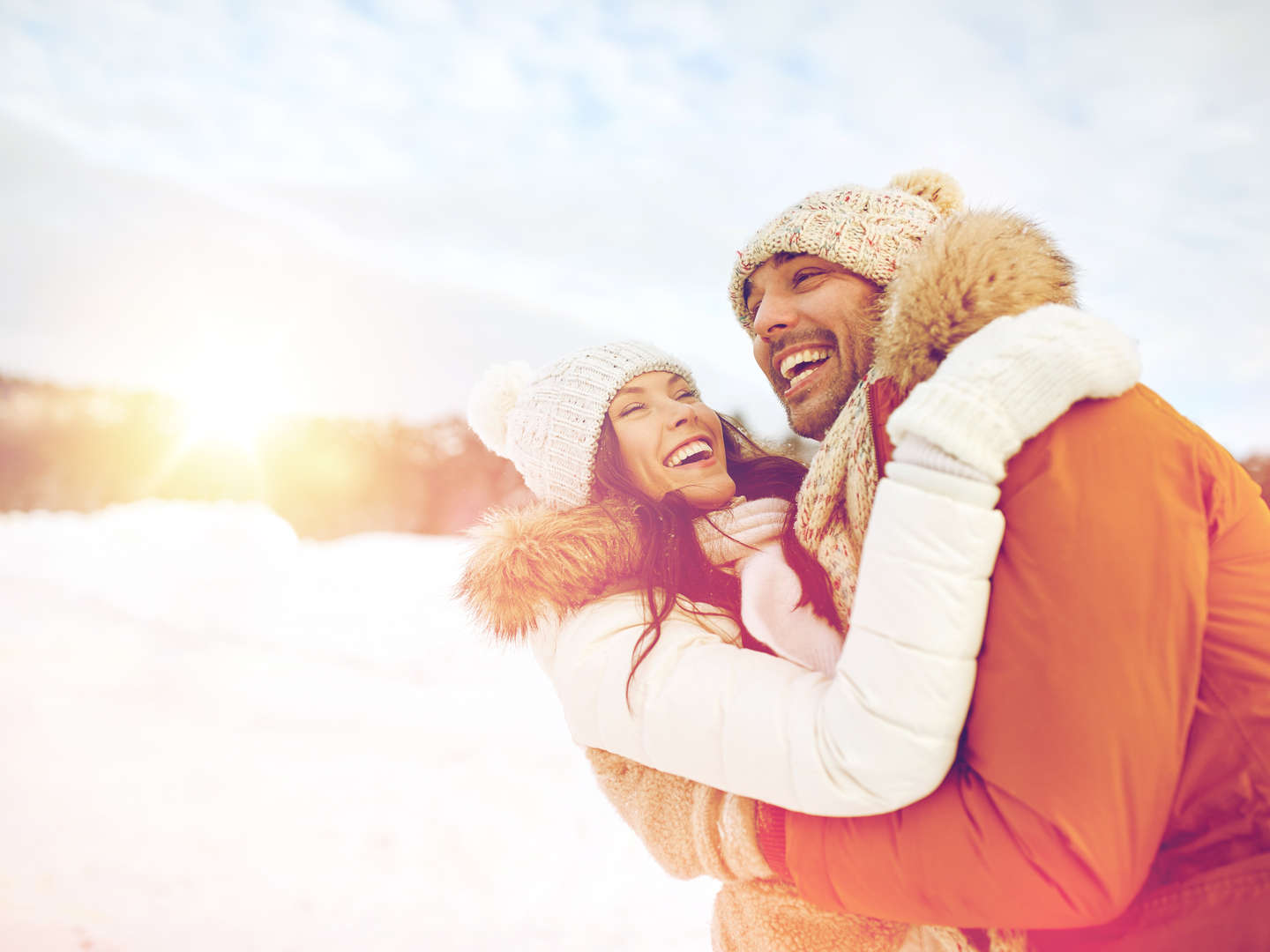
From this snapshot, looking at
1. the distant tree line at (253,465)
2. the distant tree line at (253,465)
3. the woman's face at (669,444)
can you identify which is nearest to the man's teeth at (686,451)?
the woman's face at (669,444)

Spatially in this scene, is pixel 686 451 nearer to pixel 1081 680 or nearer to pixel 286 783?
pixel 1081 680

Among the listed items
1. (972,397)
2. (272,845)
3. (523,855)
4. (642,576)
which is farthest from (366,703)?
(972,397)

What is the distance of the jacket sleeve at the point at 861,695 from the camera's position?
101cm

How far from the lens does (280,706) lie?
4613mm

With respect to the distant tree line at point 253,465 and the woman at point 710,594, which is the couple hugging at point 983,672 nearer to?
the woman at point 710,594

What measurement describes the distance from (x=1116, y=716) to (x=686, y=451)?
1.33 meters

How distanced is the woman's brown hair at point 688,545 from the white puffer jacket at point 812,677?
44 millimetres

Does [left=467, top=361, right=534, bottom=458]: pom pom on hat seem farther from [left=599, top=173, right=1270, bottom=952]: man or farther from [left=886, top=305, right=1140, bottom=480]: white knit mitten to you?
[left=886, top=305, right=1140, bottom=480]: white knit mitten

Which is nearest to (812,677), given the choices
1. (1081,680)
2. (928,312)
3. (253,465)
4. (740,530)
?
(1081,680)

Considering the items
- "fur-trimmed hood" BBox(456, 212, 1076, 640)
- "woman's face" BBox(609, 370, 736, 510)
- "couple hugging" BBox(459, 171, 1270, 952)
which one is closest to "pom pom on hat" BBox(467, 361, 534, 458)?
"woman's face" BBox(609, 370, 736, 510)

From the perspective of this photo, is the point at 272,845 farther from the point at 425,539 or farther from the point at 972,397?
the point at 425,539

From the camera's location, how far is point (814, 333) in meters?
1.83

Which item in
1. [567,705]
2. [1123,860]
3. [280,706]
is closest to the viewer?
[1123,860]

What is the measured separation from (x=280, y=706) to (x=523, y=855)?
2202 millimetres
